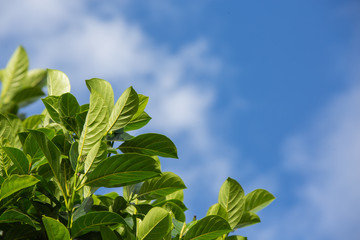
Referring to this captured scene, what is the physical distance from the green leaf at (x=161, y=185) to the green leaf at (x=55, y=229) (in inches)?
20.8

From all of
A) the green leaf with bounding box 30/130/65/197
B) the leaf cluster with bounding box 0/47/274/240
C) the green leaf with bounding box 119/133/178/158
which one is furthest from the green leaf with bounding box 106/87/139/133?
the green leaf with bounding box 30/130/65/197

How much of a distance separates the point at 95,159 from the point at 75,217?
0.74 ft

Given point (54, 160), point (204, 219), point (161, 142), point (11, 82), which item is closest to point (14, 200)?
point (54, 160)

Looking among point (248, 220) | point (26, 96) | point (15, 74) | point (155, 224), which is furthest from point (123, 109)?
point (15, 74)

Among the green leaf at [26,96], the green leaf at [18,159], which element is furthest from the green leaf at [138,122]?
the green leaf at [26,96]

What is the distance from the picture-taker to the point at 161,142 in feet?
5.11

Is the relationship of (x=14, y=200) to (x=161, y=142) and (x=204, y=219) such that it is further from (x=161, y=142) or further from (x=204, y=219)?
(x=204, y=219)

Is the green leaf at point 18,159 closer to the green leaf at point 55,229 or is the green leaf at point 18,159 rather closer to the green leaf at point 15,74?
→ the green leaf at point 55,229

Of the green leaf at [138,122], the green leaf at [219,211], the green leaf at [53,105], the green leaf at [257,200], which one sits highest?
the green leaf at [138,122]

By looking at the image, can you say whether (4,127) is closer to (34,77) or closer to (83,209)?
(83,209)

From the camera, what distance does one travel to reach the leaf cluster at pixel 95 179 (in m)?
1.34

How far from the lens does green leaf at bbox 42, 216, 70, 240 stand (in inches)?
48.4

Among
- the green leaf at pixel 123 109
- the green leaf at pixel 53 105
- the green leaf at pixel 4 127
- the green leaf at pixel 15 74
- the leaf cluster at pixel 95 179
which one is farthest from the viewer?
the green leaf at pixel 15 74

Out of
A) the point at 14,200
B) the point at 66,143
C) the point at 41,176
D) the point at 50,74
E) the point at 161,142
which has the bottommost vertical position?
the point at 14,200
